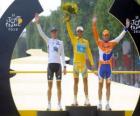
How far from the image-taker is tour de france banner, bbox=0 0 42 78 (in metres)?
13.0

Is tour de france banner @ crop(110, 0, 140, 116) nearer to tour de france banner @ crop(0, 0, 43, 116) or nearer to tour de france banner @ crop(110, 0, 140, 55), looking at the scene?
tour de france banner @ crop(110, 0, 140, 55)

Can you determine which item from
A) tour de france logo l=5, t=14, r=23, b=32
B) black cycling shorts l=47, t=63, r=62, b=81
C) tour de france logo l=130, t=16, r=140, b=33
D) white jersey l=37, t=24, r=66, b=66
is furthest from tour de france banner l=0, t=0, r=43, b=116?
tour de france logo l=130, t=16, r=140, b=33

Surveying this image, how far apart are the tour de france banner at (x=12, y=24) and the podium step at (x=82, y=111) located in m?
1.50

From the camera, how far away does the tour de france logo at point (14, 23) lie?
1301cm

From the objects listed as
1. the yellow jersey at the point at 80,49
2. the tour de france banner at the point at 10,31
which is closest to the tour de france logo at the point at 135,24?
the yellow jersey at the point at 80,49

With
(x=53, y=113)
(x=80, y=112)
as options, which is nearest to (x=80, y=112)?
(x=80, y=112)

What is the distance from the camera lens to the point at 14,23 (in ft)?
42.7

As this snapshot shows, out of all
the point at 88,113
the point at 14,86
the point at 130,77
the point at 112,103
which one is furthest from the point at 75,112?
the point at 130,77

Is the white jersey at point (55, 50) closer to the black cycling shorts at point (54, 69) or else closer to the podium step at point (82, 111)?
the black cycling shorts at point (54, 69)

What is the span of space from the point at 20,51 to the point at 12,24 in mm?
60796

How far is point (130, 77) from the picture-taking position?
29.6 metres

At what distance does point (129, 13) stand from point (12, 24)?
2239 millimetres

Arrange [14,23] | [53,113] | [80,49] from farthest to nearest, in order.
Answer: [14,23] < [80,49] < [53,113]

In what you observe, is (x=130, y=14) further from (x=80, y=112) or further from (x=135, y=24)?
(x=80, y=112)
